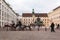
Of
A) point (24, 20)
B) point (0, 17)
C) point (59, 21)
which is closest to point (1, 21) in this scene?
point (0, 17)

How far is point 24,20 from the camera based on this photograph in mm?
195875

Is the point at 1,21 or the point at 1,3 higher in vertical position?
the point at 1,3

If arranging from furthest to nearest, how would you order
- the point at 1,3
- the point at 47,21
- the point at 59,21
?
the point at 47,21 < the point at 59,21 < the point at 1,3

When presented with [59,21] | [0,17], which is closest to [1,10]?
[0,17]

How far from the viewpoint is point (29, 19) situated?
19800 cm

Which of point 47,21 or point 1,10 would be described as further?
point 47,21

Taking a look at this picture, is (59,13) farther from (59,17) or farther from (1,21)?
(1,21)

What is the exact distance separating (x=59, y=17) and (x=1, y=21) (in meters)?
47.4

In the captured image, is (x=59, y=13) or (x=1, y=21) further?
(x=59, y=13)

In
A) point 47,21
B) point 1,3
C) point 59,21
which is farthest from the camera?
point 47,21

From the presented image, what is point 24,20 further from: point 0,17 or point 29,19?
point 0,17

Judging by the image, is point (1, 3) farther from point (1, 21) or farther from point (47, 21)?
point (47, 21)

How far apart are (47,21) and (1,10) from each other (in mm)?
108208

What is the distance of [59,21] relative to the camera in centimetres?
13075
